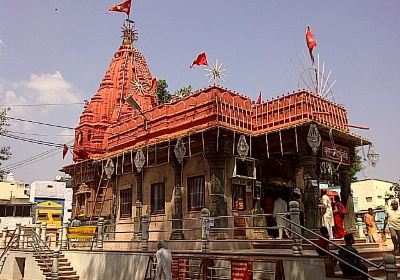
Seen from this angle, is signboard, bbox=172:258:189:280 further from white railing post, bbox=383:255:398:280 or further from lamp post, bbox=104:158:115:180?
lamp post, bbox=104:158:115:180

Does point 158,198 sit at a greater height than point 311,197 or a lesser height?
greater

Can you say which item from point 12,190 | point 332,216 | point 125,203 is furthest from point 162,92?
point 12,190

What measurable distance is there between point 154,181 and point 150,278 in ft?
19.9

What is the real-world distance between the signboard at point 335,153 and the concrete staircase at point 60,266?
1041cm

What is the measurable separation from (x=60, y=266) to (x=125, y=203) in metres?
4.42

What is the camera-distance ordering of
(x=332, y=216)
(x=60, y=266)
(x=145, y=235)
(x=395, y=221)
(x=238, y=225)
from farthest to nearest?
1. (x=60, y=266)
2. (x=238, y=225)
3. (x=145, y=235)
4. (x=332, y=216)
5. (x=395, y=221)

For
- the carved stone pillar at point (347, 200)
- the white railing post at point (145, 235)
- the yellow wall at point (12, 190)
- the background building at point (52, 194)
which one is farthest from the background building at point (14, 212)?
the carved stone pillar at point (347, 200)

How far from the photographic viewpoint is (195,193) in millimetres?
15648

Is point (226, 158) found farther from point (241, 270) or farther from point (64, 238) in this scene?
point (64, 238)

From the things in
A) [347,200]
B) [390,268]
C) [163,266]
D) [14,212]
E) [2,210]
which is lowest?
[163,266]

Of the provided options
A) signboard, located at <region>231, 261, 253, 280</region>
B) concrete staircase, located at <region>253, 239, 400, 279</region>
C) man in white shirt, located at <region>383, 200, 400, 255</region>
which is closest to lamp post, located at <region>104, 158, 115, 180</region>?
concrete staircase, located at <region>253, 239, 400, 279</region>

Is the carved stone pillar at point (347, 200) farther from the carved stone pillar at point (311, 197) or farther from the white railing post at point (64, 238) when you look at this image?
the white railing post at point (64, 238)

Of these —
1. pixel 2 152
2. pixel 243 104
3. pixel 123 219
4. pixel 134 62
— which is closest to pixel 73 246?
pixel 123 219

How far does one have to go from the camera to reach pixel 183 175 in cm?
1623
